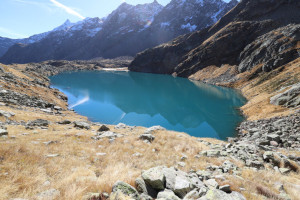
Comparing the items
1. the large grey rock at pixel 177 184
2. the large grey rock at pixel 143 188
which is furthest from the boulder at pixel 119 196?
the large grey rock at pixel 177 184

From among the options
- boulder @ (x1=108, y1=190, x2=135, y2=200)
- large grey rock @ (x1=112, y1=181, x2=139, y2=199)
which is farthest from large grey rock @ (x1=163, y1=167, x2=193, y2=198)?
boulder @ (x1=108, y1=190, x2=135, y2=200)

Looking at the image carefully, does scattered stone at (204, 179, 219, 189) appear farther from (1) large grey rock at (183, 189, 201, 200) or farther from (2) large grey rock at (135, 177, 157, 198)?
(2) large grey rock at (135, 177, 157, 198)

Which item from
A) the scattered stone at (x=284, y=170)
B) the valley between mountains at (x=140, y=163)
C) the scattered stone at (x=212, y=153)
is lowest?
the scattered stone at (x=284, y=170)

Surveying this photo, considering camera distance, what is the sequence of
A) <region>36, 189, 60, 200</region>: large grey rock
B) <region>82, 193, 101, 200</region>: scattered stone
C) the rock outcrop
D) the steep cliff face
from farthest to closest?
the steep cliff face < the rock outcrop < <region>82, 193, 101, 200</region>: scattered stone < <region>36, 189, 60, 200</region>: large grey rock

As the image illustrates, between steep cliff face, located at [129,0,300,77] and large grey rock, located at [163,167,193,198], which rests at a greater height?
steep cliff face, located at [129,0,300,77]

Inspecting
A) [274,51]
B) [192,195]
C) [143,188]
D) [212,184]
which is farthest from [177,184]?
[274,51]

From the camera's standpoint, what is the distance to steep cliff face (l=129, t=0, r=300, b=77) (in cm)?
7412

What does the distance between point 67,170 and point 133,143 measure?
620cm

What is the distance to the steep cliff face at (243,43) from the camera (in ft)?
243

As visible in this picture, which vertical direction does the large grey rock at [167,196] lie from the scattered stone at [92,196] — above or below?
below

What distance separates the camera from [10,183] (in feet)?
14.6

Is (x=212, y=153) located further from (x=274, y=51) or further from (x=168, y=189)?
(x=274, y=51)

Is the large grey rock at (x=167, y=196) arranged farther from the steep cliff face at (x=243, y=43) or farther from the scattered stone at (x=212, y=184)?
the steep cliff face at (x=243, y=43)

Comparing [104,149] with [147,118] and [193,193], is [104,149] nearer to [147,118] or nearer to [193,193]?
[193,193]
